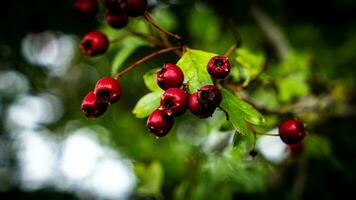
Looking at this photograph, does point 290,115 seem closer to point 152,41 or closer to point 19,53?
point 152,41

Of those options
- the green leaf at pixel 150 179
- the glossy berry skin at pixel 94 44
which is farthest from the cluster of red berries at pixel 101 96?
the green leaf at pixel 150 179

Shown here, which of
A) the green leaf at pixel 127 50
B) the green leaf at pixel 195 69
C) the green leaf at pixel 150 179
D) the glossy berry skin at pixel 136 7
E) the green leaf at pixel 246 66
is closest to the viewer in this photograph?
the green leaf at pixel 195 69

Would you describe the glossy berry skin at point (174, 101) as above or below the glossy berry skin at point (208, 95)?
below

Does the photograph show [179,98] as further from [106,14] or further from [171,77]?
[106,14]

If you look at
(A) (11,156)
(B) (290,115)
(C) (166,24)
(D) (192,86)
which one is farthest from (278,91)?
(A) (11,156)

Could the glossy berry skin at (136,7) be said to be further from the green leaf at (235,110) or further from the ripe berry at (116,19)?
the green leaf at (235,110)

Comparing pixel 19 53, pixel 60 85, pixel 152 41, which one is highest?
pixel 152 41

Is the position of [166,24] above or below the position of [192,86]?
below
